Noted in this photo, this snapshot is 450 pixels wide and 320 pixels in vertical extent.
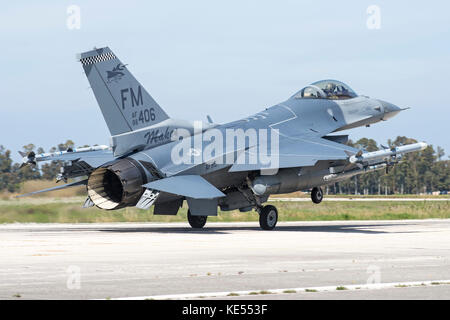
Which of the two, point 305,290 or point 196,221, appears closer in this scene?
point 305,290

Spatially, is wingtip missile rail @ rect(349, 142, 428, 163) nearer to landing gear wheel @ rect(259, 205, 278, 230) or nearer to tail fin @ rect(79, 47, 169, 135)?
landing gear wheel @ rect(259, 205, 278, 230)

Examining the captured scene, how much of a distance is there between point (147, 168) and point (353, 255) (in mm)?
9998

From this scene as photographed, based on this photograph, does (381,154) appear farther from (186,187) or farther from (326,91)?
(186,187)

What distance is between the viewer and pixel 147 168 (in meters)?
24.5

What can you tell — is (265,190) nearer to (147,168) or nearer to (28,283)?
(147,168)

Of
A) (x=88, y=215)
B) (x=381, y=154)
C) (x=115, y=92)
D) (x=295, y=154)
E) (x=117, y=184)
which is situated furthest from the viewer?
(x=88, y=215)

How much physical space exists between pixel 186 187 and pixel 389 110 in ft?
38.2

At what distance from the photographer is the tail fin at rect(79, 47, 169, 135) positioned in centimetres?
2470

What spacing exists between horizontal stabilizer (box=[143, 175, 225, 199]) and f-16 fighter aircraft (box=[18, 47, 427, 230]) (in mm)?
32

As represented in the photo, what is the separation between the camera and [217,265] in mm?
14047

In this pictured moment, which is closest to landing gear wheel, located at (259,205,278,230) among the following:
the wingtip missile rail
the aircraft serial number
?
the wingtip missile rail

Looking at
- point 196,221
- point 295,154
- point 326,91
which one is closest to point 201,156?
point 196,221

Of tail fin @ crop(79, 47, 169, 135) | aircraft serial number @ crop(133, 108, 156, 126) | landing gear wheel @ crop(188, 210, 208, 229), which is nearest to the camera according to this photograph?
tail fin @ crop(79, 47, 169, 135)
